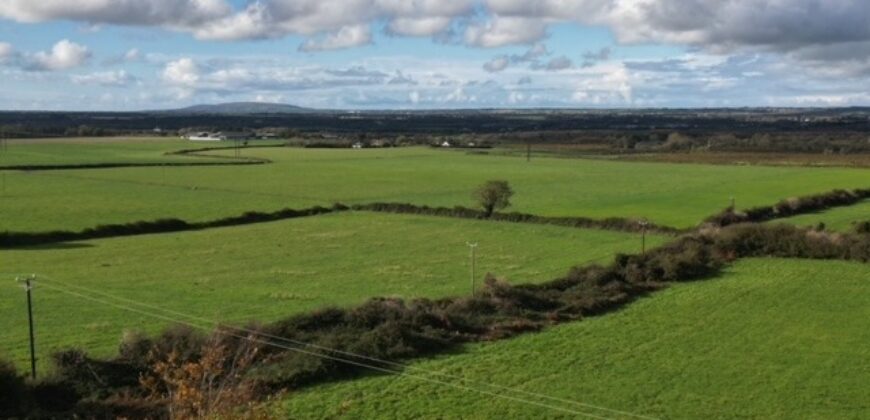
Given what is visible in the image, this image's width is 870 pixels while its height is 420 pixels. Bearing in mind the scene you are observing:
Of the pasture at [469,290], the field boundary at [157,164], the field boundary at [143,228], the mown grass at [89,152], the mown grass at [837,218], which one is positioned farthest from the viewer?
the mown grass at [89,152]

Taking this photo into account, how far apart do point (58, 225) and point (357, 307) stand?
111 feet

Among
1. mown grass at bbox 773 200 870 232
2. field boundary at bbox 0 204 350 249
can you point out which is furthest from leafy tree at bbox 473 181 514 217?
mown grass at bbox 773 200 870 232

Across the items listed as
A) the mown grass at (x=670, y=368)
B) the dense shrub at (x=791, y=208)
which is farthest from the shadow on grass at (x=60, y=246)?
the dense shrub at (x=791, y=208)

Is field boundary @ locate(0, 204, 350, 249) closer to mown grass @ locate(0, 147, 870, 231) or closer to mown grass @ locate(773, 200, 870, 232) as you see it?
mown grass @ locate(0, 147, 870, 231)

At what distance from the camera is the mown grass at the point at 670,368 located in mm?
21891

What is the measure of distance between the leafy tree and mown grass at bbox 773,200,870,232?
18.4 m

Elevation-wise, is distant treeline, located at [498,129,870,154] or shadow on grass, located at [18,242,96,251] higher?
distant treeline, located at [498,129,870,154]

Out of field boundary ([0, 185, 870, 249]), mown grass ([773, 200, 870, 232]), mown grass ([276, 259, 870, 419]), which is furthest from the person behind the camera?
mown grass ([773, 200, 870, 232])

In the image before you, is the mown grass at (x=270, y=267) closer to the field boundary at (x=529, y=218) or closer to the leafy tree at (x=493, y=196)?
the field boundary at (x=529, y=218)

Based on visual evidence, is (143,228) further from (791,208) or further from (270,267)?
(791,208)

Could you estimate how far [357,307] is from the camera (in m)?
28.6

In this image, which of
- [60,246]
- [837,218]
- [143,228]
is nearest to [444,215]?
[143,228]

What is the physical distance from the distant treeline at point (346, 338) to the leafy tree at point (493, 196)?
22.6 m

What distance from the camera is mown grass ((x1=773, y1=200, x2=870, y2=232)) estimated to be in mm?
59794
